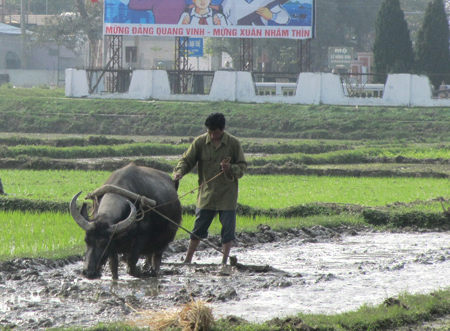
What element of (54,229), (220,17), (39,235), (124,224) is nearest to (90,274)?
(124,224)

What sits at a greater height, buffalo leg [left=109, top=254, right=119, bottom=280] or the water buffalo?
the water buffalo

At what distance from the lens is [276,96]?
3139 cm

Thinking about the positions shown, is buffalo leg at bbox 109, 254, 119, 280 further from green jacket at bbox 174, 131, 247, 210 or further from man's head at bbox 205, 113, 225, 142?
man's head at bbox 205, 113, 225, 142

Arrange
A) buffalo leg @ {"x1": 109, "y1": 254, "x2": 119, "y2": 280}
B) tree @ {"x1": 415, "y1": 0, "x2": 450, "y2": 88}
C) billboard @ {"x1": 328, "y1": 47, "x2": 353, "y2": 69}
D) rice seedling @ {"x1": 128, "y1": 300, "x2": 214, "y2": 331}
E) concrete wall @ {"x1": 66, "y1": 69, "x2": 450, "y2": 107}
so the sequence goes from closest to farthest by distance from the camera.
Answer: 1. rice seedling @ {"x1": 128, "y1": 300, "x2": 214, "y2": 331}
2. buffalo leg @ {"x1": 109, "y1": 254, "x2": 119, "y2": 280}
3. concrete wall @ {"x1": 66, "y1": 69, "x2": 450, "y2": 107}
4. tree @ {"x1": 415, "y1": 0, "x2": 450, "y2": 88}
5. billboard @ {"x1": 328, "y1": 47, "x2": 353, "y2": 69}

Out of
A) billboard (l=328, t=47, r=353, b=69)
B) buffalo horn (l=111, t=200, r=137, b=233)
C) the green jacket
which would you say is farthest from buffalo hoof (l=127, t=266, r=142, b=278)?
billboard (l=328, t=47, r=353, b=69)

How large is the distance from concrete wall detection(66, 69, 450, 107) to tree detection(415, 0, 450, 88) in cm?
343

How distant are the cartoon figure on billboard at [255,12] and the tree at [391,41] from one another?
4314mm

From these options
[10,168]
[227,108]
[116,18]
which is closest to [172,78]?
[116,18]

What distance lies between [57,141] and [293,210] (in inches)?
484

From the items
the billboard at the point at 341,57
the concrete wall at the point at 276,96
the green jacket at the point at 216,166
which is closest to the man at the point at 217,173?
the green jacket at the point at 216,166

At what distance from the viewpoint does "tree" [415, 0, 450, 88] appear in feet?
108

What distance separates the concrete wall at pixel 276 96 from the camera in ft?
98.8

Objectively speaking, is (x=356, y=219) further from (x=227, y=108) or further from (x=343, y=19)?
(x=343, y=19)

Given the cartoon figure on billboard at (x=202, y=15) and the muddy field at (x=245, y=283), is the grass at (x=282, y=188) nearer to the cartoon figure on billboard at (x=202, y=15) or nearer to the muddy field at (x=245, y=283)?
the muddy field at (x=245, y=283)
